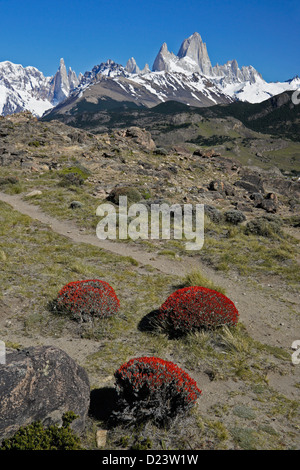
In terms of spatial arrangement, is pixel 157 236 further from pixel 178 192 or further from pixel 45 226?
pixel 178 192

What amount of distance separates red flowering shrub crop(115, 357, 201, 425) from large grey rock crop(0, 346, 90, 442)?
84 cm

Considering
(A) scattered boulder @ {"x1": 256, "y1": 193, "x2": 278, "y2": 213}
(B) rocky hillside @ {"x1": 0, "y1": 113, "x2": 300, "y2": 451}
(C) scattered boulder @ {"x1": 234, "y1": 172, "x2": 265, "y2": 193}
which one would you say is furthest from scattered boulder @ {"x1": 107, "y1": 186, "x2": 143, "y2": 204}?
(C) scattered boulder @ {"x1": 234, "y1": 172, "x2": 265, "y2": 193}

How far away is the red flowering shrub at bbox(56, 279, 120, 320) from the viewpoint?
32.7 feet

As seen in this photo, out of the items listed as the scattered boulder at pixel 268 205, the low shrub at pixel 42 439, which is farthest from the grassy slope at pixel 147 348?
the scattered boulder at pixel 268 205

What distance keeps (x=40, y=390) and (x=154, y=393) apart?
2201 millimetres

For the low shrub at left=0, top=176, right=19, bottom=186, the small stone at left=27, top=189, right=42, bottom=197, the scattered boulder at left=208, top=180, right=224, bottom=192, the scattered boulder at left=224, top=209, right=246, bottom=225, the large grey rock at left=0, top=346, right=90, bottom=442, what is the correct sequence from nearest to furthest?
the large grey rock at left=0, top=346, right=90, bottom=442 → the scattered boulder at left=224, top=209, right=246, bottom=225 → the small stone at left=27, top=189, right=42, bottom=197 → the low shrub at left=0, top=176, right=19, bottom=186 → the scattered boulder at left=208, top=180, right=224, bottom=192

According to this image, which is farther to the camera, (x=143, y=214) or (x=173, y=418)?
(x=143, y=214)

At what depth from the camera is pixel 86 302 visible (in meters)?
10.0

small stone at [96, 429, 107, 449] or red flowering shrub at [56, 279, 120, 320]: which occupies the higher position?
red flowering shrub at [56, 279, 120, 320]

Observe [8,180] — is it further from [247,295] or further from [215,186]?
[247,295]

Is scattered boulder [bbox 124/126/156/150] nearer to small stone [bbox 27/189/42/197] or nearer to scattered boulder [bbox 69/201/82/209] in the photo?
small stone [bbox 27/189/42/197]
